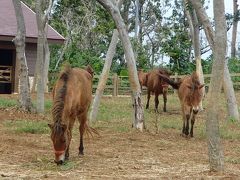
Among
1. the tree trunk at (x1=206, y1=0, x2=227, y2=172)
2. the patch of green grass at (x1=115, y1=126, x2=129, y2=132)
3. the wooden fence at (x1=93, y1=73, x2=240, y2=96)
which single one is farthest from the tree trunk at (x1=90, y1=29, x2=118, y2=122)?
the wooden fence at (x1=93, y1=73, x2=240, y2=96)

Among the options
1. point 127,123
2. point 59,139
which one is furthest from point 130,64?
point 59,139

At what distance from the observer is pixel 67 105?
910 cm

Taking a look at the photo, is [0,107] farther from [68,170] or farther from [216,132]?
[216,132]

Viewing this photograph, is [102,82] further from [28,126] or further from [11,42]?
[11,42]

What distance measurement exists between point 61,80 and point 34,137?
11.1 feet

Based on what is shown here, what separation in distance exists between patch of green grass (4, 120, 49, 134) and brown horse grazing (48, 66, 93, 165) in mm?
2915

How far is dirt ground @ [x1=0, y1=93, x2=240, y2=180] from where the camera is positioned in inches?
324

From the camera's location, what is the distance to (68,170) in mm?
8508

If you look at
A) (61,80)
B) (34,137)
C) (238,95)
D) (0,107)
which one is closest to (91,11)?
(238,95)

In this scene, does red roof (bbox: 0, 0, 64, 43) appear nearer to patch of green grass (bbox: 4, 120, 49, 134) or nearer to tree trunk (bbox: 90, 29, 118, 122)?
patch of green grass (bbox: 4, 120, 49, 134)

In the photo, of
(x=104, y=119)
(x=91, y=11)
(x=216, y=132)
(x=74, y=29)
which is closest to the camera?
(x=216, y=132)

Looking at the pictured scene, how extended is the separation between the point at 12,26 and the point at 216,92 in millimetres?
20781

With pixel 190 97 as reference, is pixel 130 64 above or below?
above

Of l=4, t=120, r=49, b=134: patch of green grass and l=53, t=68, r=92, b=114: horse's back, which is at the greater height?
l=53, t=68, r=92, b=114: horse's back
